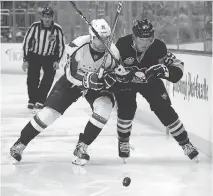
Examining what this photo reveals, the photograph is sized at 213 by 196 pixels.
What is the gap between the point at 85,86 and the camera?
12.9 ft

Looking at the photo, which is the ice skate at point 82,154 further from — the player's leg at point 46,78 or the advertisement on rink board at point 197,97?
the player's leg at point 46,78

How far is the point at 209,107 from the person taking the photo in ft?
14.9

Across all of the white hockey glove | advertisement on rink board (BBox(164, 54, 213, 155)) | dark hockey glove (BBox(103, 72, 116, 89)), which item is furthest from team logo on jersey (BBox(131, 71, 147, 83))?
the white hockey glove

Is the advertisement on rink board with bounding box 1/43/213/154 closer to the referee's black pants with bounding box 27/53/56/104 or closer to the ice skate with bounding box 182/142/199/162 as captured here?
the ice skate with bounding box 182/142/199/162

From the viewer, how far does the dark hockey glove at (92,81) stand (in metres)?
3.90

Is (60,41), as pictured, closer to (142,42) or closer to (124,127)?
(124,127)

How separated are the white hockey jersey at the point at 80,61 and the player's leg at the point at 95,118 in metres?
0.15

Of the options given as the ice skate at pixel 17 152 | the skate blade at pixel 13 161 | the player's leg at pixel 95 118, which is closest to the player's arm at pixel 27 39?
the skate blade at pixel 13 161

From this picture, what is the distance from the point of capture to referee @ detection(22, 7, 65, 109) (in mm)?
6637

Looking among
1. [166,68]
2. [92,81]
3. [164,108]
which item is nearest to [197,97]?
[164,108]

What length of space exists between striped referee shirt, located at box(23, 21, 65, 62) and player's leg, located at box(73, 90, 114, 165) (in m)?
2.59

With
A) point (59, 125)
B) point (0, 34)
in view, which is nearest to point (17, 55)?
point (0, 34)

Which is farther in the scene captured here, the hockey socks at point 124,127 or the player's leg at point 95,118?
the hockey socks at point 124,127

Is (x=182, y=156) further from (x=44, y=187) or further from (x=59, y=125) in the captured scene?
(x=59, y=125)
